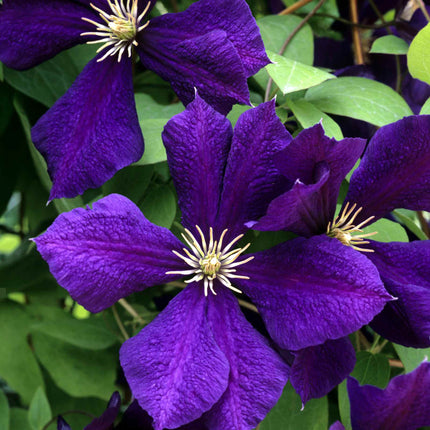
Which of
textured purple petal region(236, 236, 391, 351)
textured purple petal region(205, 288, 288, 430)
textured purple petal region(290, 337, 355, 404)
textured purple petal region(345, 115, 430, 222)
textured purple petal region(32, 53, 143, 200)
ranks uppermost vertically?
textured purple petal region(32, 53, 143, 200)

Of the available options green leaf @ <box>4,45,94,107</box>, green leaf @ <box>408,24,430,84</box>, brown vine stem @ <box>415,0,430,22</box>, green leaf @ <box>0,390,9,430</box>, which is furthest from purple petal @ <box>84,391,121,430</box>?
brown vine stem @ <box>415,0,430,22</box>

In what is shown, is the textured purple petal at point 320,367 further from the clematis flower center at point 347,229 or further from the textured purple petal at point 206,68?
the textured purple petal at point 206,68

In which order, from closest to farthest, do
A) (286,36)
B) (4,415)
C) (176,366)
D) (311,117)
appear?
(176,366), (311,117), (286,36), (4,415)

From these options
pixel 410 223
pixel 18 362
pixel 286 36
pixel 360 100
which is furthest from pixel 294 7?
pixel 18 362

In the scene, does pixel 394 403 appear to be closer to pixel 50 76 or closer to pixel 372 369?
pixel 372 369

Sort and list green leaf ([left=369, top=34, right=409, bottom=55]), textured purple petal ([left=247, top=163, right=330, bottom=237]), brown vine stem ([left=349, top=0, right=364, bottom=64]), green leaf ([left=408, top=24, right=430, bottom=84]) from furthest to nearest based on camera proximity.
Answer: brown vine stem ([left=349, top=0, right=364, bottom=64])
green leaf ([left=369, top=34, right=409, bottom=55])
green leaf ([left=408, top=24, right=430, bottom=84])
textured purple petal ([left=247, top=163, right=330, bottom=237])

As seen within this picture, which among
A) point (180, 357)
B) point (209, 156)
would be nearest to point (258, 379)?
point (180, 357)

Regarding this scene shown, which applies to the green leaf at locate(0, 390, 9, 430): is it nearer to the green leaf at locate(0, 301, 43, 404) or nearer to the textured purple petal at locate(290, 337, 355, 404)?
the green leaf at locate(0, 301, 43, 404)
